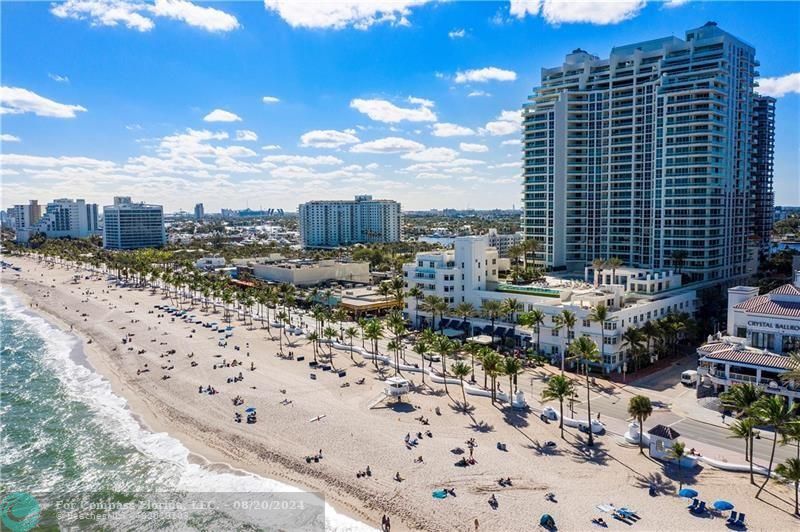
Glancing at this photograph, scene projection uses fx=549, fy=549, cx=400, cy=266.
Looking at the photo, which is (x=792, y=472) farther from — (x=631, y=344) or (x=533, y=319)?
(x=533, y=319)

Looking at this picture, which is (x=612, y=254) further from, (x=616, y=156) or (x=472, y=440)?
(x=472, y=440)

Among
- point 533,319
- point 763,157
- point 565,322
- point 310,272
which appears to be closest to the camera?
point 565,322

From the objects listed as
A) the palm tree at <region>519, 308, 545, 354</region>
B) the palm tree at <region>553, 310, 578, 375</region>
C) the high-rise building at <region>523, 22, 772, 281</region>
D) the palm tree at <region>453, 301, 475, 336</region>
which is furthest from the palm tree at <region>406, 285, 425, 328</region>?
the high-rise building at <region>523, 22, 772, 281</region>

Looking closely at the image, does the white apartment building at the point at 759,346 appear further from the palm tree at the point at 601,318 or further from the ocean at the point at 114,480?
the ocean at the point at 114,480

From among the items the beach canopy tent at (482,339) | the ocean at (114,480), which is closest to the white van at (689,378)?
the beach canopy tent at (482,339)

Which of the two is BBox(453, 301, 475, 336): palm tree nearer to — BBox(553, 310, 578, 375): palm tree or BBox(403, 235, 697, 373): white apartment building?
BBox(403, 235, 697, 373): white apartment building

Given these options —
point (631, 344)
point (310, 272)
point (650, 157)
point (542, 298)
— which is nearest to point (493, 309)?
point (542, 298)
